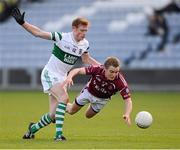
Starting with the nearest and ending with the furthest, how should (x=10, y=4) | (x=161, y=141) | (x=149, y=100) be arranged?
(x=161, y=141) → (x=149, y=100) → (x=10, y=4)

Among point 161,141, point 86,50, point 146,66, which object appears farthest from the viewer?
point 146,66

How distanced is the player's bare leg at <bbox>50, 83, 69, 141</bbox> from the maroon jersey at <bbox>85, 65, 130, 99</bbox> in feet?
1.62

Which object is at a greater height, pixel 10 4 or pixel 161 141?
pixel 10 4

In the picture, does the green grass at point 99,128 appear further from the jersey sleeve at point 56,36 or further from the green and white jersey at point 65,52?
the jersey sleeve at point 56,36

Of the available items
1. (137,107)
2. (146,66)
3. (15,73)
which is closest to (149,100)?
(137,107)

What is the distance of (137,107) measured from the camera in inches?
771

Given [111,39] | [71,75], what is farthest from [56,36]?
[111,39]

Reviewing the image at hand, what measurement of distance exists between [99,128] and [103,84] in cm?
225

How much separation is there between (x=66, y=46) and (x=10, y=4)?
66.9 feet

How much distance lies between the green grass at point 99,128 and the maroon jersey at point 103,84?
27.8 inches

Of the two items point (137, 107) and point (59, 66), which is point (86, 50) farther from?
point (137, 107)

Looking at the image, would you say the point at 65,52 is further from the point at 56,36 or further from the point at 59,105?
the point at 59,105

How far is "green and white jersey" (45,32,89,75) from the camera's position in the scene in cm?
1150

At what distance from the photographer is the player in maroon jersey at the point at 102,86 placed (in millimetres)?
11008
